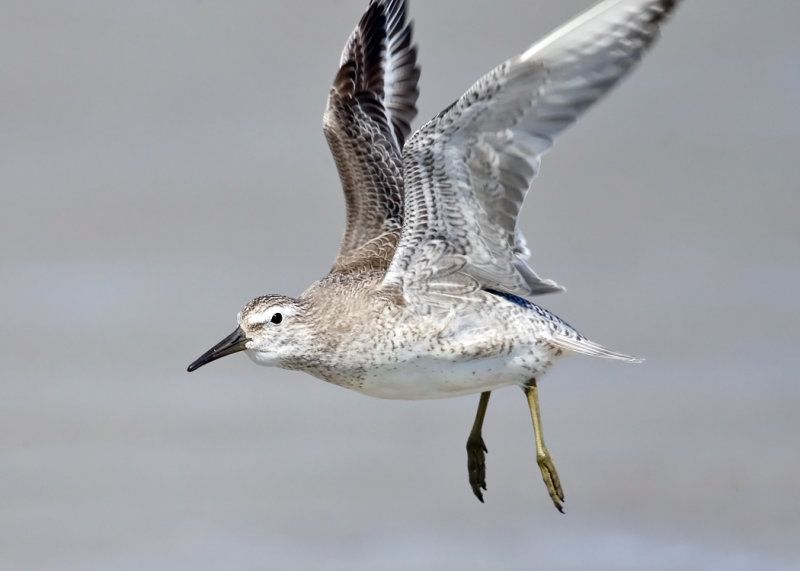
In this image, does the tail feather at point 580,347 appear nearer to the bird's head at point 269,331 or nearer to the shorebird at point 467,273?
the shorebird at point 467,273

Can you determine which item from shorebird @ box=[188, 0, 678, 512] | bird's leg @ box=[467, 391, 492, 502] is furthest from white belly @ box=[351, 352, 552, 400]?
bird's leg @ box=[467, 391, 492, 502]

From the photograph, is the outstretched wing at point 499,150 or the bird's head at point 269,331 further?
the bird's head at point 269,331

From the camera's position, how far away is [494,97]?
6469 mm

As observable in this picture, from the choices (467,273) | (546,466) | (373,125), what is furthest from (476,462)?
(373,125)

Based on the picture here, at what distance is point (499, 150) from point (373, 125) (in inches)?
78.2

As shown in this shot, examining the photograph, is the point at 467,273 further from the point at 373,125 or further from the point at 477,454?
the point at 373,125

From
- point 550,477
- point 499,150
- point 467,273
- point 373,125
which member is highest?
point 373,125

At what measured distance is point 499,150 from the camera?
6707mm

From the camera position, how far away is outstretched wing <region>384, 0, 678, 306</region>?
251 inches

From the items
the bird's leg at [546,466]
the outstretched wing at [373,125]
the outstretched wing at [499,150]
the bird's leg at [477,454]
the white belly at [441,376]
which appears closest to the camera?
the outstretched wing at [499,150]

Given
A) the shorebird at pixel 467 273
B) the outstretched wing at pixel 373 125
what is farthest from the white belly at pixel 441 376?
the outstretched wing at pixel 373 125

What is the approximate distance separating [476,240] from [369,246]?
38.5 inches

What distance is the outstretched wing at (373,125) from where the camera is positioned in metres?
8.03

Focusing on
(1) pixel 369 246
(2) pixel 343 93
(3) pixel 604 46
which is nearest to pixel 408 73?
(2) pixel 343 93
